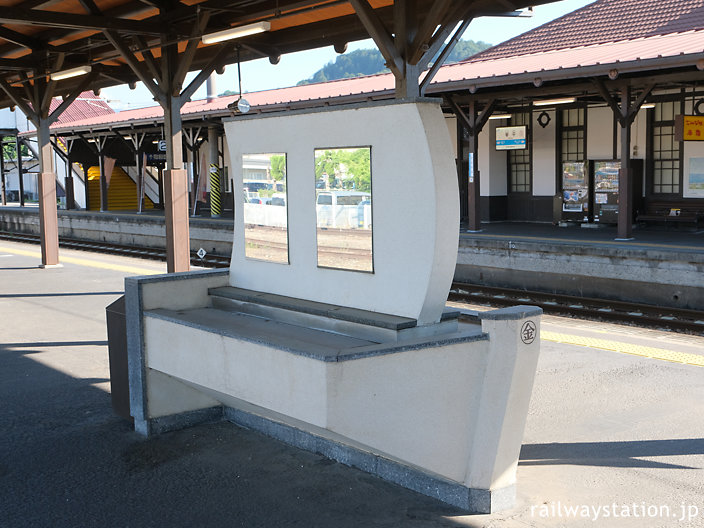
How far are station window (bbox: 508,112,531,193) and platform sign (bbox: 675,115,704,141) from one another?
649 centimetres

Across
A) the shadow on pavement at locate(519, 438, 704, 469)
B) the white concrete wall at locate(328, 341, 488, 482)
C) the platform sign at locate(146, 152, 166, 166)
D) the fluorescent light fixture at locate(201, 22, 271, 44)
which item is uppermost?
the fluorescent light fixture at locate(201, 22, 271, 44)

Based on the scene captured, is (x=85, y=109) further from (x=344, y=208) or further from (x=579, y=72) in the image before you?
(x=344, y=208)

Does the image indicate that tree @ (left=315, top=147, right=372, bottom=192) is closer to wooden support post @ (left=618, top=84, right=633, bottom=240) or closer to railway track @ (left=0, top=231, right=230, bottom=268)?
wooden support post @ (left=618, top=84, right=633, bottom=240)

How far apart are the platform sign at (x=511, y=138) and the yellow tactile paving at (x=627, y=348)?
12915 mm

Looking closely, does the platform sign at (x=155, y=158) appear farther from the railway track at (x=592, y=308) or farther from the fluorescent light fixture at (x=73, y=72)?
the railway track at (x=592, y=308)

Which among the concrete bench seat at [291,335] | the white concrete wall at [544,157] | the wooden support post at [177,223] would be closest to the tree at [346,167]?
the concrete bench seat at [291,335]

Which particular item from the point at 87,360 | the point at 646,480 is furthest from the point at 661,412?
the point at 87,360

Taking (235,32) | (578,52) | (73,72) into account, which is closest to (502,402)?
(235,32)

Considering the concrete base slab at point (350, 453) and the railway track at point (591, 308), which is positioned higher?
the concrete base slab at point (350, 453)

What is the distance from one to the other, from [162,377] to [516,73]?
12.0m

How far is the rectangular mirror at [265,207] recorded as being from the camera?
20.5 ft

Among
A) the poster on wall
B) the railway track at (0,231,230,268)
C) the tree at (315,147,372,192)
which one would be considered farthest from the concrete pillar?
the poster on wall

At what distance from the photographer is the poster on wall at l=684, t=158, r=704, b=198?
1894 centimetres

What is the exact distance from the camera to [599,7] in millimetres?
24172
